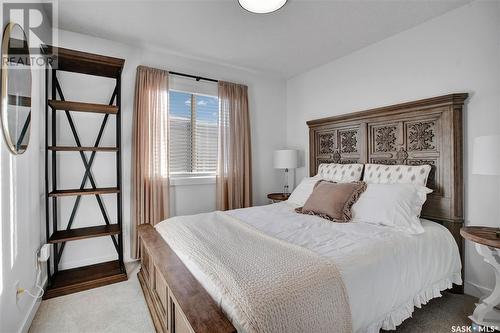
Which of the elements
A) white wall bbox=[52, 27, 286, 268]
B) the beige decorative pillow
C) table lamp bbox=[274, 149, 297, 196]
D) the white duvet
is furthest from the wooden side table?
white wall bbox=[52, 27, 286, 268]

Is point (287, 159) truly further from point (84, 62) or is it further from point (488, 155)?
point (84, 62)

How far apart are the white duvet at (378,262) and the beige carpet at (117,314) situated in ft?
0.65

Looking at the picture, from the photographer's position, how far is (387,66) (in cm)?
287

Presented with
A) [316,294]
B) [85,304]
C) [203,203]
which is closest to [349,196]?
[316,294]

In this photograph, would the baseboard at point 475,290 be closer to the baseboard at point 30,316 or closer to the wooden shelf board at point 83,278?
the wooden shelf board at point 83,278

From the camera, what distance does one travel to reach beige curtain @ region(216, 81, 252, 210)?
3.56 metres

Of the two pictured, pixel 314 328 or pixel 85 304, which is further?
pixel 85 304

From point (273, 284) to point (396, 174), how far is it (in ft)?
6.50

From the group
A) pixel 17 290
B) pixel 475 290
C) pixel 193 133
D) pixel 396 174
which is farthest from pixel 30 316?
pixel 475 290

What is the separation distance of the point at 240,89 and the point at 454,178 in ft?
9.16

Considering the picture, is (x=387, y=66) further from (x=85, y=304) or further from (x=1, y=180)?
(x=85, y=304)

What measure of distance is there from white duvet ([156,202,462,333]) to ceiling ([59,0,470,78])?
6.46 feet

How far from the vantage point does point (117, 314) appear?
1.98 m

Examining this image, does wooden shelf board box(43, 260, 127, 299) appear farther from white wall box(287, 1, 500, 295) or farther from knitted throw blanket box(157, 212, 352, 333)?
white wall box(287, 1, 500, 295)
